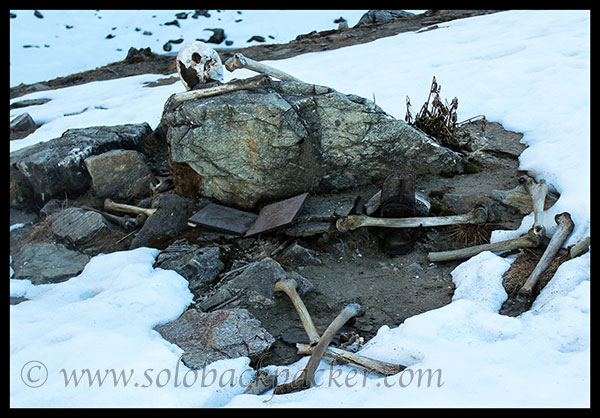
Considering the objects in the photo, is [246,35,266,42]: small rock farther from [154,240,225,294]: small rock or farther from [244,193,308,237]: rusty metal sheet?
[154,240,225,294]: small rock

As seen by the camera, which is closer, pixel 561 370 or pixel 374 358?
pixel 561 370

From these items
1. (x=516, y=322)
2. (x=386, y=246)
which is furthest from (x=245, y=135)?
(x=516, y=322)

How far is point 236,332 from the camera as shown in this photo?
405 cm

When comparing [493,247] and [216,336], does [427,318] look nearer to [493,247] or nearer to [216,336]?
[493,247]

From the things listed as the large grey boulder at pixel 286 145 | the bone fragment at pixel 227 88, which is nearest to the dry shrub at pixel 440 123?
the large grey boulder at pixel 286 145

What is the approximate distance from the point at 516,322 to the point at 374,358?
1.00m

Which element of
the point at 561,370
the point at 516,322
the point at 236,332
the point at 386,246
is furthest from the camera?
the point at 386,246

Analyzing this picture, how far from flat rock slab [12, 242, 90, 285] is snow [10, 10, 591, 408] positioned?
20 cm

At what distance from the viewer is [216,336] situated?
4.00 m

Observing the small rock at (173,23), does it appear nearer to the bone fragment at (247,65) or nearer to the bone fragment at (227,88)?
the bone fragment at (247,65)

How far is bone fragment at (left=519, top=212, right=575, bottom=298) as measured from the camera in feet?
13.1

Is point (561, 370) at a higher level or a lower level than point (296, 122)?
lower

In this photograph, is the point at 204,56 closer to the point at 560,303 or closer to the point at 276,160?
the point at 276,160

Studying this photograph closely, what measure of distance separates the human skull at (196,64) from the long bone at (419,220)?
3006 mm
